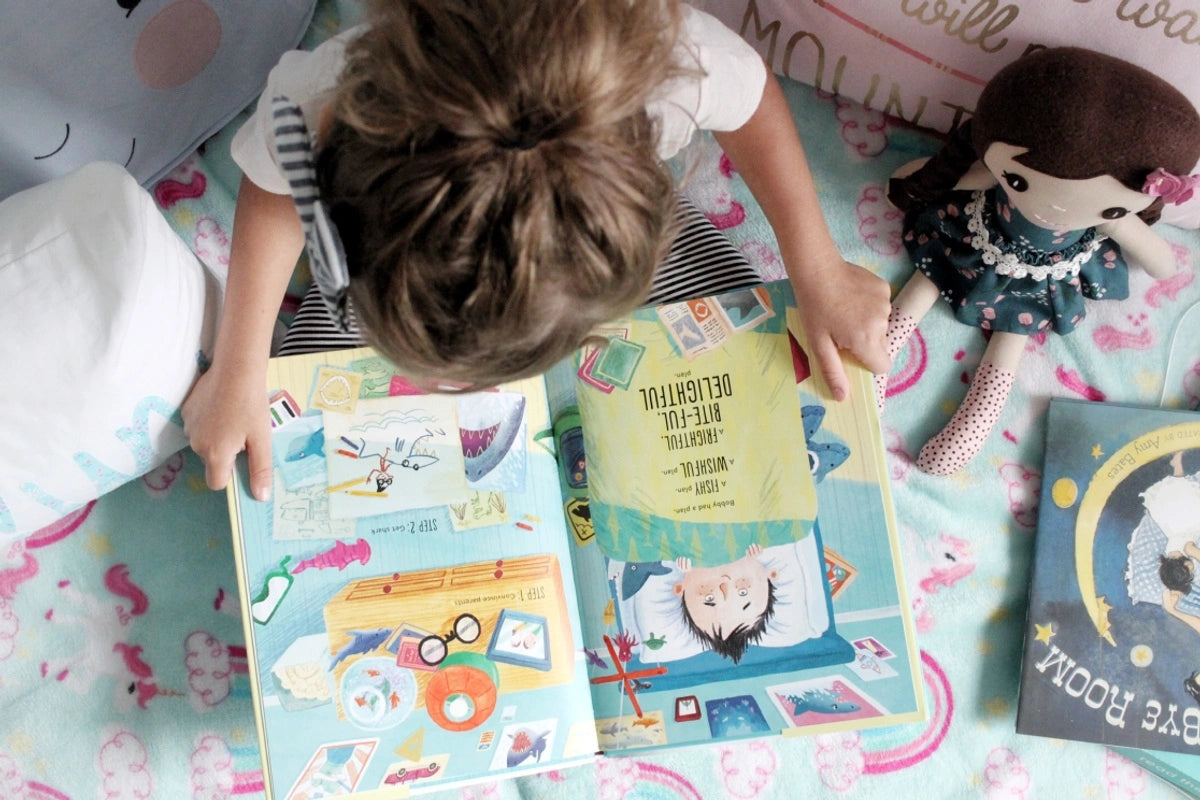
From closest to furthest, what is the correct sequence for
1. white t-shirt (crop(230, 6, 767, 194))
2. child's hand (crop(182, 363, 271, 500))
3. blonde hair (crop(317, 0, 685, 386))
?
blonde hair (crop(317, 0, 685, 386)) → white t-shirt (crop(230, 6, 767, 194)) → child's hand (crop(182, 363, 271, 500))

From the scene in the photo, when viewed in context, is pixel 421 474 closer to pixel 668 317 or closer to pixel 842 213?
pixel 668 317

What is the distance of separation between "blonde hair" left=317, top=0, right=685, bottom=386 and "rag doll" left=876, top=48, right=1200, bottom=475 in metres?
0.30

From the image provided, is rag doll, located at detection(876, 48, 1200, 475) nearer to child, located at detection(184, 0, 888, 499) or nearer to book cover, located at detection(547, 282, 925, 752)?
book cover, located at detection(547, 282, 925, 752)

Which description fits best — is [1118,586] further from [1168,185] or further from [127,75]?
[127,75]

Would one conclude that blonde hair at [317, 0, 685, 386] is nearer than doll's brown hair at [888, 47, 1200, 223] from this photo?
Yes

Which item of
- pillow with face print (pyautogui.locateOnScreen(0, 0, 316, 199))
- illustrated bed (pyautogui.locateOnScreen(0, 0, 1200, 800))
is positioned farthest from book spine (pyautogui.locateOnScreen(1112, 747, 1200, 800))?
pillow with face print (pyautogui.locateOnScreen(0, 0, 316, 199))

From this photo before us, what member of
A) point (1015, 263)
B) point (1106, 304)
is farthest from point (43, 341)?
point (1106, 304)

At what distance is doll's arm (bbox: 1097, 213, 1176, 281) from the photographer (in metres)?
0.72

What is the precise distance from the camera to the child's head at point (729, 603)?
2.22ft

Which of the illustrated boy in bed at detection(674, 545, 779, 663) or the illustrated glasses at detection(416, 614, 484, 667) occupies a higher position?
the illustrated boy in bed at detection(674, 545, 779, 663)

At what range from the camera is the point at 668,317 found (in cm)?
68

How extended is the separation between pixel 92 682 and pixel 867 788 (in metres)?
0.67

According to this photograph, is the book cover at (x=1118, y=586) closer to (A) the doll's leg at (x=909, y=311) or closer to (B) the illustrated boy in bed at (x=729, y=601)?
(A) the doll's leg at (x=909, y=311)

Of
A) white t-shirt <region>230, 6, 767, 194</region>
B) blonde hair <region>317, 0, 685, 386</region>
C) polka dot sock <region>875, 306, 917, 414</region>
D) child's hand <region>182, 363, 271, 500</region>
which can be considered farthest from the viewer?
polka dot sock <region>875, 306, 917, 414</region>
